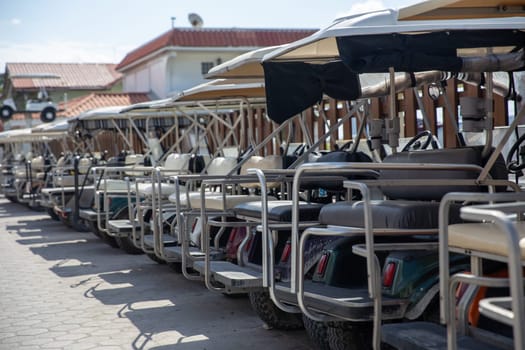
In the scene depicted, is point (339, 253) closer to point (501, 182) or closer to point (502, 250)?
point (501, 182)

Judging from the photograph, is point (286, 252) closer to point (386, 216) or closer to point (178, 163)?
point (386, 216)

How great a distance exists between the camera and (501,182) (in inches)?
193

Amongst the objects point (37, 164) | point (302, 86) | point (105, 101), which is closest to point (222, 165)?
point (302, 86)

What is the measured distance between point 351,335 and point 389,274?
0.51 meters

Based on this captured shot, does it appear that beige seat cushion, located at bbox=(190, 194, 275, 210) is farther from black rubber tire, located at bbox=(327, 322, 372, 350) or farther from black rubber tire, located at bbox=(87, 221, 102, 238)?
black rubber tire, located at bbox=(87, 221, 102, 238)

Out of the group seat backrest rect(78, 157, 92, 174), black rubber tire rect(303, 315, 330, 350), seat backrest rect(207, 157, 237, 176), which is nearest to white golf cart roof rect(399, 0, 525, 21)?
black rubber tire rect(303, 315, 330, 350)

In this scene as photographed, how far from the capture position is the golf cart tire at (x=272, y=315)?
6.37 m

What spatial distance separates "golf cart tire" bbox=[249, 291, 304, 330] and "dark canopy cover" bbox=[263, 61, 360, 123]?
1.44m

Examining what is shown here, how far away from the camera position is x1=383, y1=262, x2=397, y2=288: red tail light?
466 cm

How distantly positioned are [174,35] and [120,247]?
74.8 feet

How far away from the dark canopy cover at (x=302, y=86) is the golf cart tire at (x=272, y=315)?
1.44 m

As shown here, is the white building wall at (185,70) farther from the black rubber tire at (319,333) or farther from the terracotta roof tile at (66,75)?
the black rubber tire at (319,333)

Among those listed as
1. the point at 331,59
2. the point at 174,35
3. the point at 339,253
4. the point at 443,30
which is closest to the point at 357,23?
the point at 443,30


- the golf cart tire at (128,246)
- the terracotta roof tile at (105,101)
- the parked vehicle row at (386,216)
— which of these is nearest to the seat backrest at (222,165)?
the parked vehicle row at (386,216)
